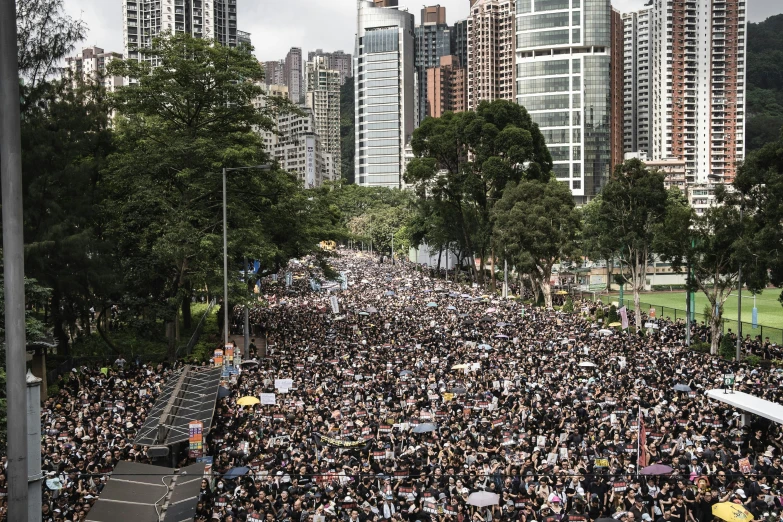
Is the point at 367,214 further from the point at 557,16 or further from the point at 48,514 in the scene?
the point at 48,514

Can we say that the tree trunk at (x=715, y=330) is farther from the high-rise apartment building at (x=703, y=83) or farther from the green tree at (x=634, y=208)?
the high-rise apartment building at (x=703, y=83)

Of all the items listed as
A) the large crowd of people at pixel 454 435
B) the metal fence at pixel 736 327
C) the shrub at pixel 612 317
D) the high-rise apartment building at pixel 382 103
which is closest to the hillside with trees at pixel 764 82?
the high-rise apartment building at pixel 382 103

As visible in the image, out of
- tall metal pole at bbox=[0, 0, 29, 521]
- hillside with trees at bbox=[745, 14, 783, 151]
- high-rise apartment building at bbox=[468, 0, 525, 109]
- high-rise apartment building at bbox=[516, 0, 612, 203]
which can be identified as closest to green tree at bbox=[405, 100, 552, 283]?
tall metal pole at bbox=[0, 0, 29, 521]

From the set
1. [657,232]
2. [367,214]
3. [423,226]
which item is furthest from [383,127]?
[657,232]

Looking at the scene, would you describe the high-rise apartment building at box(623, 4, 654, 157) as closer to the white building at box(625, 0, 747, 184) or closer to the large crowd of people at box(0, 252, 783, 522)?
the white building at box(625, 0, 747, 184)

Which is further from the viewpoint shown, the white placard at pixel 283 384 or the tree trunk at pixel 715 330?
the tree trunk at pixel 715 330

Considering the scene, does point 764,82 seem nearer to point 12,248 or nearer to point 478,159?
point 478,159
